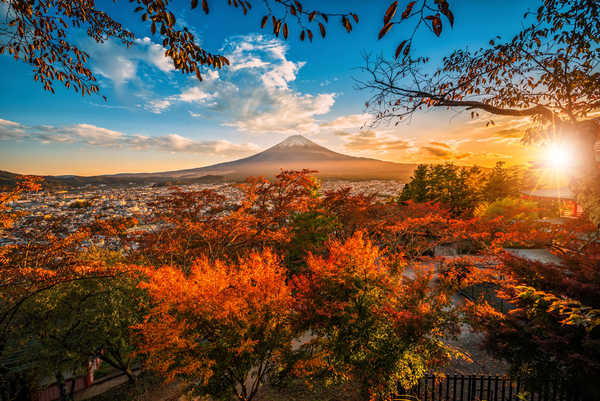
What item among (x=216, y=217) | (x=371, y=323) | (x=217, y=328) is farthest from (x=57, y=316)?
(x=371, y=323)

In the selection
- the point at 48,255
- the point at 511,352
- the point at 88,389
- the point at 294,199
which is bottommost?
the point at 88,389

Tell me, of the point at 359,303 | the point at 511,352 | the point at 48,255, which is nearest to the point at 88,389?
the point at 48,255

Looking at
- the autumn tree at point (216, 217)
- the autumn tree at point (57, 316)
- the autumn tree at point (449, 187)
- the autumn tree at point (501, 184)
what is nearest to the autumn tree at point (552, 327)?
the autumn tree at point (216, 217)

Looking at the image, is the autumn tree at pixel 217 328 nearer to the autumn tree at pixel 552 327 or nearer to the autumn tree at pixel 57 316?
the autumn tree at pixel 57 316

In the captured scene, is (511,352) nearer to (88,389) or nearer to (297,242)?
(297,242)

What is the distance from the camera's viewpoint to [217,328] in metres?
7.83

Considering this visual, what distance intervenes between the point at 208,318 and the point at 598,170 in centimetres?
1043

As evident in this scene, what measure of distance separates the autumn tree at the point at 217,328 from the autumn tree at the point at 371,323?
1.28 meters

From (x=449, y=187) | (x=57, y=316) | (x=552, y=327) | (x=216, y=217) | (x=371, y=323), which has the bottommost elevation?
(x=57, y=316)

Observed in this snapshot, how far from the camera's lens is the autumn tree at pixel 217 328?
24.4ft

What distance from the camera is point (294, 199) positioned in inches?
606

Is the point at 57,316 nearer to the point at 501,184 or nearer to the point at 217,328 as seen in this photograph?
the point at 217,328

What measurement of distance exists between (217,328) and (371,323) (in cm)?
531

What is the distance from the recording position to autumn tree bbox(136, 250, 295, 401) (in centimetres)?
743
